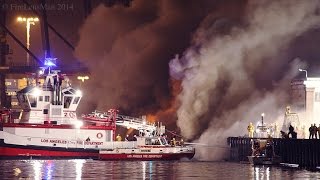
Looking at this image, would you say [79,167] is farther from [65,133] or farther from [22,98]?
[22,98]

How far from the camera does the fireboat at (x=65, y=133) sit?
66.8 meters

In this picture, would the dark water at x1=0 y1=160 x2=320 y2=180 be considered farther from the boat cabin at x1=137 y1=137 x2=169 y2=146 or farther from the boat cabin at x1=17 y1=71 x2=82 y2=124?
the boat cabin at x1=17 y1=71 x2=82 y2=124

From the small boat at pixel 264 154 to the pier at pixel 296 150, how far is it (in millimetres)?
346

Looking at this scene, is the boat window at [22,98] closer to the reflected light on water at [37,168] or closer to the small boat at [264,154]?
the reflected light on water at [37,168]

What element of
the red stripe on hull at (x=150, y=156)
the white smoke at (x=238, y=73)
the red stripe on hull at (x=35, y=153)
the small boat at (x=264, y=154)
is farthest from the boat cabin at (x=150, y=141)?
the small boat at (x=264, y=154)

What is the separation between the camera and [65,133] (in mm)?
69500

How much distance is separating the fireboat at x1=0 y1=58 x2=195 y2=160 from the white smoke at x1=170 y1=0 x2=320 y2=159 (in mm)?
2975

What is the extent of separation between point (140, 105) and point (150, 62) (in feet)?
13.1

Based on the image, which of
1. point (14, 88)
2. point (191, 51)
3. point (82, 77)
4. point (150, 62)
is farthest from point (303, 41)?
point (14, 88)

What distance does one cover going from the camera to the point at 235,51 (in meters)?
70.2

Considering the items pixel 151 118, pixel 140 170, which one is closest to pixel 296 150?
pixel 140 170

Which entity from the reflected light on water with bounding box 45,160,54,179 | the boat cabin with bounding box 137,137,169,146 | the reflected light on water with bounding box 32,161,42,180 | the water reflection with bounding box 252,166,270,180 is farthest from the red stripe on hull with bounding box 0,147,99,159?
the water reflection with bounding box 252,166,270,180

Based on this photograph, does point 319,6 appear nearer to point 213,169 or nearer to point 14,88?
point 213,169

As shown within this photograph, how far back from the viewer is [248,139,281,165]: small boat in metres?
59.7
